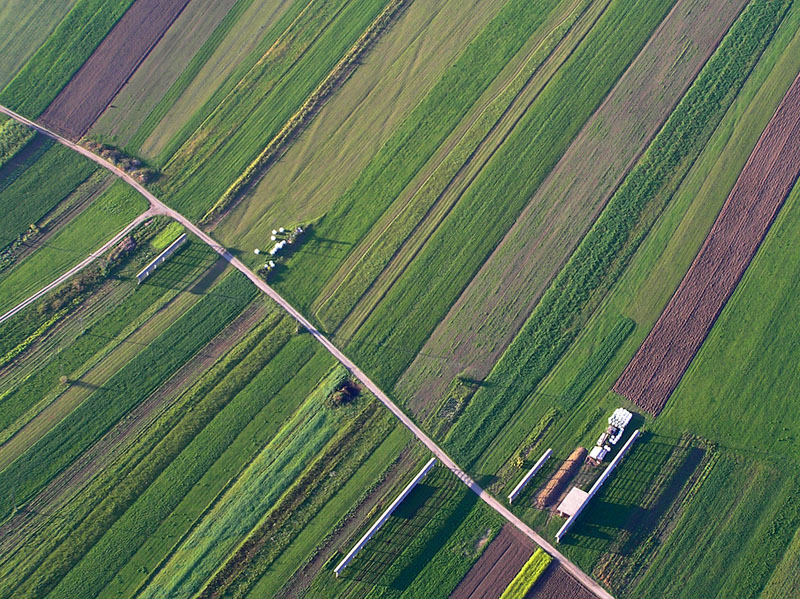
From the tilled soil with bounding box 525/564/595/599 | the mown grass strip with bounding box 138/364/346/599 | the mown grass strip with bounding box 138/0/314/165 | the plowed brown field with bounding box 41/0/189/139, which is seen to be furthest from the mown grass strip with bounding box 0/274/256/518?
the tilled soil with bounding box 525/564/595/599

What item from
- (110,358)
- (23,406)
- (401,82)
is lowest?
(23,406)

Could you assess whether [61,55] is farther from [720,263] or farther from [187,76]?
[720,263]

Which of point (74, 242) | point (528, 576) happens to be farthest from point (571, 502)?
point (74, 242)

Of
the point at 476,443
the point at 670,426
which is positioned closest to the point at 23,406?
the point at 476,443

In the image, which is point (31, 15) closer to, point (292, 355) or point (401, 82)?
point (401, 82)

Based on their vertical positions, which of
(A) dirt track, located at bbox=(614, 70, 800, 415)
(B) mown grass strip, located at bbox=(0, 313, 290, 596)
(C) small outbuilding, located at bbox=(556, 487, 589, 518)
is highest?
(A) dirt track, located at bbox=(614, 70, 800, 415)

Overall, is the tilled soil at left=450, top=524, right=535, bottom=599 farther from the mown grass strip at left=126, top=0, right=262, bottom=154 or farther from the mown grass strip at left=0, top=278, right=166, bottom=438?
the mown grass strip at left=126, top=0, right=262, bottom=154
